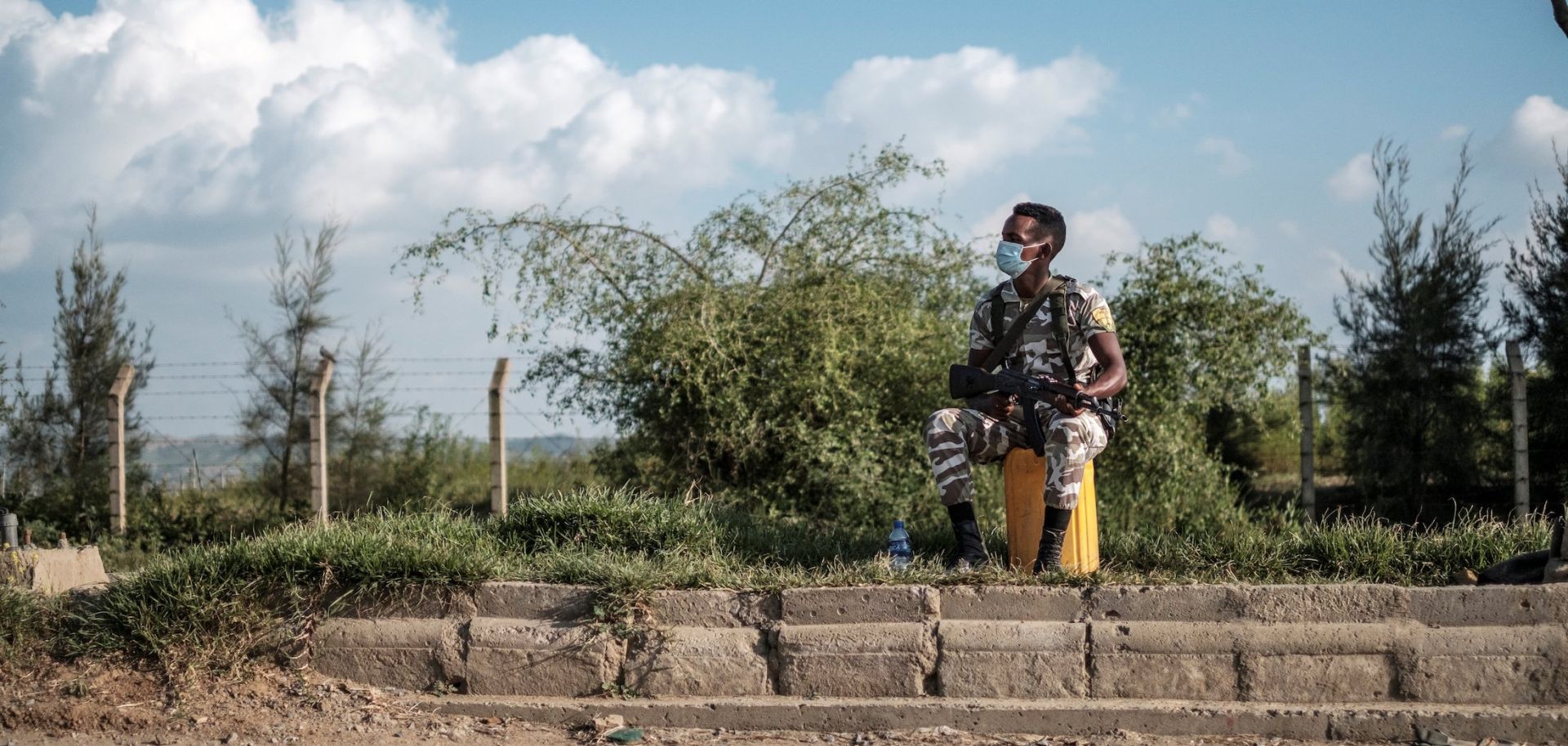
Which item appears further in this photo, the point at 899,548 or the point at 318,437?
the point at 318,437

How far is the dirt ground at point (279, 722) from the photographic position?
16.0ft

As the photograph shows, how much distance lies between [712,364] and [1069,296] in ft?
12.4

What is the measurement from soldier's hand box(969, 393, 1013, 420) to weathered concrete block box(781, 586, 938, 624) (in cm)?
101

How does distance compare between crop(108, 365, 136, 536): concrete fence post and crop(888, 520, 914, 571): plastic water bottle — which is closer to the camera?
crop(888, 520, 914, 571): plastic water bottle

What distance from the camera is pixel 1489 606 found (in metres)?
4.91

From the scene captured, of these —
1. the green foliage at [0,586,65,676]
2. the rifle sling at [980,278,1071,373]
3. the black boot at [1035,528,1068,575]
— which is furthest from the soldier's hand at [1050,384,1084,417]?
the green foliage at [0,586,65,676]

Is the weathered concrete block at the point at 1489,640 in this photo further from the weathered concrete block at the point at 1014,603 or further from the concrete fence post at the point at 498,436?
the concrete fence post at the point at 498,436

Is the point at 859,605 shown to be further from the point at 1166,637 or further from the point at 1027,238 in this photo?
the point at 1027,238

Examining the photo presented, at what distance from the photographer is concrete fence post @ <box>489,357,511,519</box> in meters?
9.96

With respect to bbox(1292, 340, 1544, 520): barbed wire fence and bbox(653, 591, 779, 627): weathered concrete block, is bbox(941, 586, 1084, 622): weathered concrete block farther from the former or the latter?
bbox(1292, 340, 1544, 520): barbed wire fence

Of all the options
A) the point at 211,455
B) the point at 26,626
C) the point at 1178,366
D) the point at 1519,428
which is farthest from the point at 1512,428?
the point at 211,455

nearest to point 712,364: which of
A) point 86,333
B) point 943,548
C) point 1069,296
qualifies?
point 943,548

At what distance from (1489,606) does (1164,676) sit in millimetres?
1275

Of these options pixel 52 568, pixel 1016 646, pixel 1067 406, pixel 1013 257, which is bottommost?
pixel 1016 646
